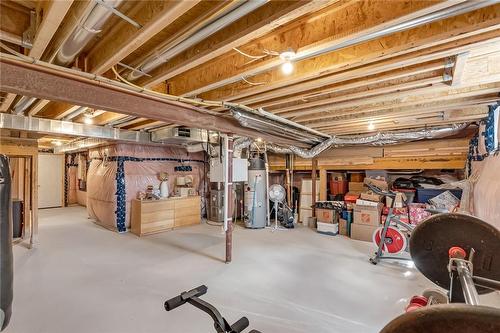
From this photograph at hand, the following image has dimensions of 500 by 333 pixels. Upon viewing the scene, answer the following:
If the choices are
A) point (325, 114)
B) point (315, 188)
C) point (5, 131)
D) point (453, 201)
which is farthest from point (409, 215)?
point (5, 131)

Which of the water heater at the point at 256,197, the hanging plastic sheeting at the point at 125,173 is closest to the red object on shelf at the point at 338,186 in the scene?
the water heater at the point at 256,197

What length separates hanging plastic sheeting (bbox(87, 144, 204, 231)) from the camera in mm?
5547

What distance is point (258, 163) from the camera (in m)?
6.17

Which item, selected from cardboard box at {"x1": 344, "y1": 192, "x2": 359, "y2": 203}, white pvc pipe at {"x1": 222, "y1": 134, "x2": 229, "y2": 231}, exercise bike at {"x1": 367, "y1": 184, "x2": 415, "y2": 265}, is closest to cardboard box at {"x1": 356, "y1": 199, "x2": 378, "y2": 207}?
cardboard box at {"x1": 344, "y1": 192, "x2": 359, "y2": 203}

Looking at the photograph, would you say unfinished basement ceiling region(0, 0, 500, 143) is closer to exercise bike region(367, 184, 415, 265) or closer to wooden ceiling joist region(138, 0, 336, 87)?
wooden ceiling joist region(138, 0, 336, 87)

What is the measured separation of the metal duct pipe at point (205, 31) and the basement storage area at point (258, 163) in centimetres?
1

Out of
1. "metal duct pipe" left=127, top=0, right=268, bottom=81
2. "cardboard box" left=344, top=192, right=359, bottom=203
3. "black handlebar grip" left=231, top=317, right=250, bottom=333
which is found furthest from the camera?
"cardboard box" left=344, top=192, right=359, bottom=203

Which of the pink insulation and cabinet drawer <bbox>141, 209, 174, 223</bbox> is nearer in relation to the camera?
the pink insulation

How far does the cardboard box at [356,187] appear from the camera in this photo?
592 centimetres

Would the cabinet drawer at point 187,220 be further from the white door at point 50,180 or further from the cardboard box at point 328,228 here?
the white door at point 50,180

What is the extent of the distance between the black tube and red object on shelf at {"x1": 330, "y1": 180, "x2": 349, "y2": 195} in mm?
5995

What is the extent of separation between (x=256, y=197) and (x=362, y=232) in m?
2.45

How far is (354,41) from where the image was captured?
158 centimetres

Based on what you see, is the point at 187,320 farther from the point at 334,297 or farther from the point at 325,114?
the point at 325,114
